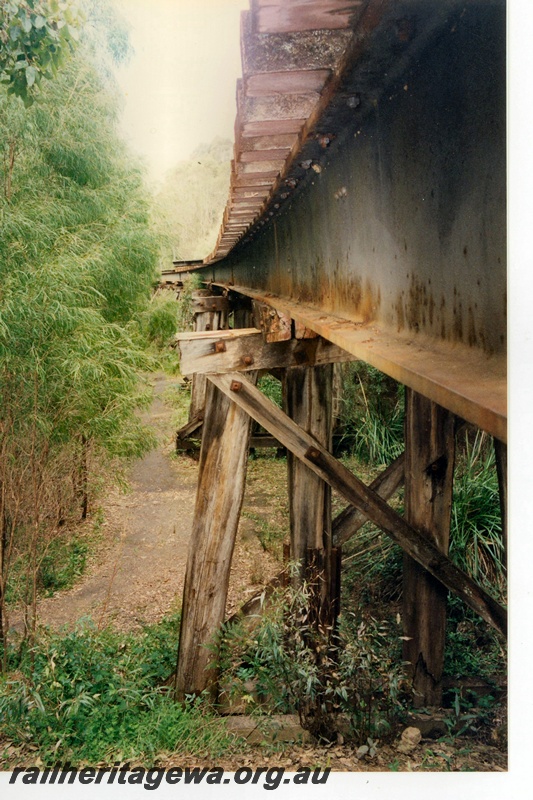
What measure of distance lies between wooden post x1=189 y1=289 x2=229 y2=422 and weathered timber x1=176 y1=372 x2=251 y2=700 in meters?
4.88

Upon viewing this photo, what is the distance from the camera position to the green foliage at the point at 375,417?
23.5 ft

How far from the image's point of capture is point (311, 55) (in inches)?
62.6

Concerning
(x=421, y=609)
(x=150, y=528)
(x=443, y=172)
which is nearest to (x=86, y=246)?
(x=150, y=528)

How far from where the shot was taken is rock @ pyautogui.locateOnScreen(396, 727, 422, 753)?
3.00m

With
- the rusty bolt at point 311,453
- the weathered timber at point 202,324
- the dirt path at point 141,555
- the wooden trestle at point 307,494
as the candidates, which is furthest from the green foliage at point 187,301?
the rusty bolt at point 311,453

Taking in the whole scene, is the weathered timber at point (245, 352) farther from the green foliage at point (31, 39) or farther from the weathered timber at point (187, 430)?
the weathered timber at point (187, 430)

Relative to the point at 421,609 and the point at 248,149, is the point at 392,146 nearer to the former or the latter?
the point at 248,149

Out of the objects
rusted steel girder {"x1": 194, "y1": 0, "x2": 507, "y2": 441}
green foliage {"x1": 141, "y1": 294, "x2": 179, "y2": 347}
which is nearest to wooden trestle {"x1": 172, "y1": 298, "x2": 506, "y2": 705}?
rusted steel girder {"x1": 194, "y1": 0, "x2": 507, "y2": 441}

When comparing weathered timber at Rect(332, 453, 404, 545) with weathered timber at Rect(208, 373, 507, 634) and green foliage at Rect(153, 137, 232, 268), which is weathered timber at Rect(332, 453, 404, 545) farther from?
green foliage at Rect(153, 137, 232, 268)

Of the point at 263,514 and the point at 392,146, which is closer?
the point at 392,146

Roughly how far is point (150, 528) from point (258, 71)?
248 inches

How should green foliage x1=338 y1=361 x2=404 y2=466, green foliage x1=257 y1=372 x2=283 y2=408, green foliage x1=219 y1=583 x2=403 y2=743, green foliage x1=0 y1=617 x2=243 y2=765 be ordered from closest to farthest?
green foliage x1=219 y1=583 x2=403 y2=743 → green foliage x1=0 y1=617 x2=243 y2=765 → green foliage x1=338 y1=361 x2=404 y2=466 → green foliage x1=257 y1=372 x2=283 y2=408

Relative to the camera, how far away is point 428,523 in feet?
10.7

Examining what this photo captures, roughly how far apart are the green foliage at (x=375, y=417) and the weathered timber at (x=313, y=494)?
12.3 feet
